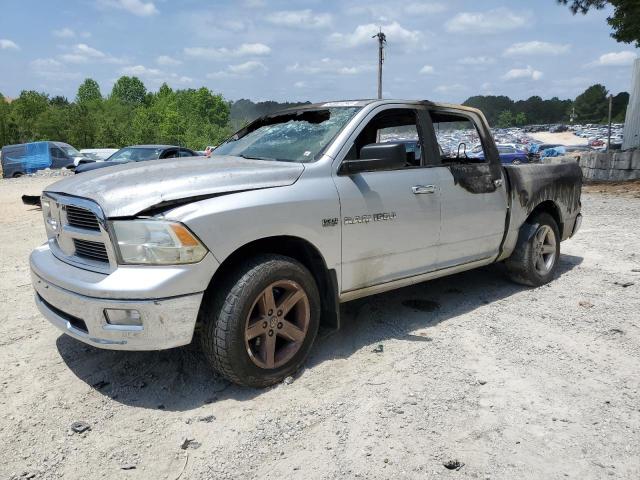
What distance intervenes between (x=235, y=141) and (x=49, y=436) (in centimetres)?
272

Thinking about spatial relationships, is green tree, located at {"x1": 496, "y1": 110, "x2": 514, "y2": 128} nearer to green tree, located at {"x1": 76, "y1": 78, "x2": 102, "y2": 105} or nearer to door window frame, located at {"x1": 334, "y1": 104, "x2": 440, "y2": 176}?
green tree, located at {"x1": 76, "y1": 78, "x2": 102, "y2": 105}

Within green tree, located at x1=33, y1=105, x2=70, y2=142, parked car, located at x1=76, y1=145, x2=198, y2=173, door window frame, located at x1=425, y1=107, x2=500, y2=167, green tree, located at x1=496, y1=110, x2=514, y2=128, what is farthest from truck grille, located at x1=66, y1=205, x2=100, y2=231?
green tree, located at x1=496, y1=110, x2=514, y2=128

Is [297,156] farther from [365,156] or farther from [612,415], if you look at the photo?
[612,415]

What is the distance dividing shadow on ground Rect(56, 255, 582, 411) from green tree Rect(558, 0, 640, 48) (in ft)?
49.0

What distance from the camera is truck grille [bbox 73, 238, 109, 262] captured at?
2962 mm

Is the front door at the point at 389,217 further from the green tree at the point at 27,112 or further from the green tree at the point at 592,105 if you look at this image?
the green tree at the point at 592,105

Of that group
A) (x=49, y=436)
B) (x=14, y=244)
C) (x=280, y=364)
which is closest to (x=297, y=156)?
(x=280, y=364)

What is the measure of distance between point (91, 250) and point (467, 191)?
3024 millimetres

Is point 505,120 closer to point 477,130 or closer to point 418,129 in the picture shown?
point 477,130

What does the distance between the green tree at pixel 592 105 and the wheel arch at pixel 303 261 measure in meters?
149

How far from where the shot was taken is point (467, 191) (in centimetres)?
439

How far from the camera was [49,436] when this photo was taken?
2.78 metres

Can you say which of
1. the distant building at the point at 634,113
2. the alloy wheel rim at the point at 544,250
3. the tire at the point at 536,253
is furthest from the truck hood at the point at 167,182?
the distant building at the point at 634,113

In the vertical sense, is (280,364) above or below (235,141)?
below
